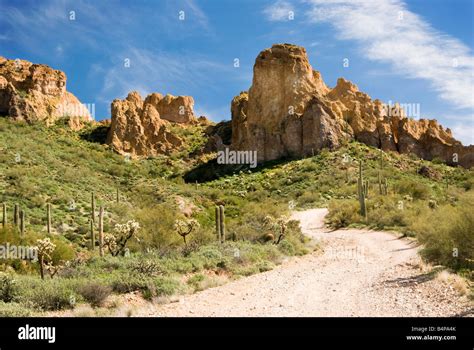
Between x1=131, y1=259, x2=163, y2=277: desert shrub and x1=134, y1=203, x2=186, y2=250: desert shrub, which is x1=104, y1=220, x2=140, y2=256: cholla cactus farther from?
x1=131, y1=259, x2=163, y2=277: desert shrub

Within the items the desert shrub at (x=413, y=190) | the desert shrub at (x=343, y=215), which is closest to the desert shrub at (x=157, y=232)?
the desert shrub at (x=343, y=215)

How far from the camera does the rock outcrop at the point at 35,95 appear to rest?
60.3 meters

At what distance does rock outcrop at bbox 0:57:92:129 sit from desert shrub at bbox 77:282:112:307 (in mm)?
55885

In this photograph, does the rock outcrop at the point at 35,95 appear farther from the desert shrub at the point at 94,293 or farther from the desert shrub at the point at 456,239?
the desert shrub at the point at 456,239

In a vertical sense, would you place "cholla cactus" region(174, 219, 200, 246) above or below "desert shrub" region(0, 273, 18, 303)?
above

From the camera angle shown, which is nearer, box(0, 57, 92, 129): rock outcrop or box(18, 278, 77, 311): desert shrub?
box(18, 278, 77, 311): desert shrub

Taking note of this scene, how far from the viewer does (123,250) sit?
15.9 meters

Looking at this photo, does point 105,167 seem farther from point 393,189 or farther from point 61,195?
point 393,189

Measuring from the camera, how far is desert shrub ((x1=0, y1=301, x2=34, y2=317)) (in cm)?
772

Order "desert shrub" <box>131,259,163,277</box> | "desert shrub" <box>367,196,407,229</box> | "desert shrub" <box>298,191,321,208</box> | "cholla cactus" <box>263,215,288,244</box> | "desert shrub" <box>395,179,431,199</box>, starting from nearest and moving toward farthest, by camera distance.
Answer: "desert shrub" <box>131,259,163,277</box>, "cholla cactus" <box>263,215,288,244</box>, "desert shrub" <box>367,196,407,229</box>, "desert shrub" <box>395,179,431,199</box>, "desert shrub" <box>298,191,321,208</box>

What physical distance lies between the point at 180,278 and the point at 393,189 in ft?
94.9

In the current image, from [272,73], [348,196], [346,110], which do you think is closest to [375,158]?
[346,110]

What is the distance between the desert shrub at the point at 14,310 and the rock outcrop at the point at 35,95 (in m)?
56.2

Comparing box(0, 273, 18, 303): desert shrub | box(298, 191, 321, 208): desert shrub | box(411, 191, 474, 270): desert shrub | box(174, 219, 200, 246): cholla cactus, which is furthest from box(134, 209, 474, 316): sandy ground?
Answer: box(298, 191, 321, 208): desert shrub
